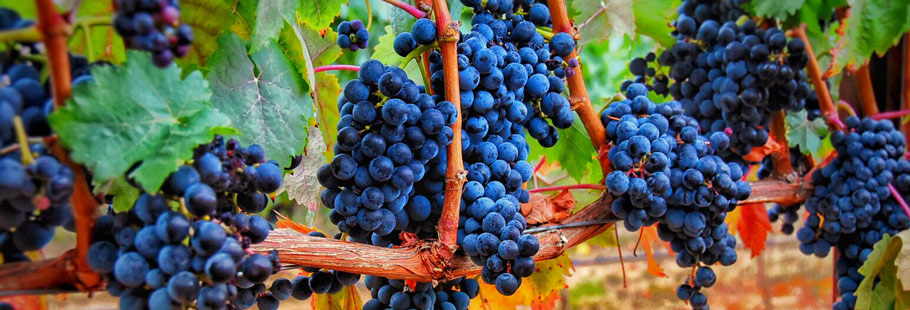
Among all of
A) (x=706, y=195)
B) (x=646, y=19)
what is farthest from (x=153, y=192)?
(x=646, y=19)

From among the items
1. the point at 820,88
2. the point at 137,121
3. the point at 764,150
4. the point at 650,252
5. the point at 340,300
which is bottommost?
the point at 650,252

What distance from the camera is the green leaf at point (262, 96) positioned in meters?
0.71

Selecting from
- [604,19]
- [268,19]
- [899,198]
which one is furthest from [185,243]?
[899,198]

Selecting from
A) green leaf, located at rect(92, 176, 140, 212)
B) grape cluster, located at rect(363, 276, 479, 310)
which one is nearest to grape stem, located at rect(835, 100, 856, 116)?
grape cluster, located at rect(363, 276, 479, 310)

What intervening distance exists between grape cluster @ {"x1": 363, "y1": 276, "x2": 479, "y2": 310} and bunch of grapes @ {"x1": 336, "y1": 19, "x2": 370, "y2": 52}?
0.95 feet

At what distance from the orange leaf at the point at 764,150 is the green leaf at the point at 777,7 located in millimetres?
241

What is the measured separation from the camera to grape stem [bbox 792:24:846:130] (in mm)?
1321

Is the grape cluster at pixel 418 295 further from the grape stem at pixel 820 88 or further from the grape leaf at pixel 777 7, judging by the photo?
the grape stem at pixel 820 88

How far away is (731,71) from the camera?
122 cm

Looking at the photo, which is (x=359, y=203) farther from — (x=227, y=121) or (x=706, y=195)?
(x=706, y=195)

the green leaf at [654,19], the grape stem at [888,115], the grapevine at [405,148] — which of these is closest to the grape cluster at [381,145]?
the grapevine at [405,148]

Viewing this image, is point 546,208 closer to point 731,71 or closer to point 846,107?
point 731,71

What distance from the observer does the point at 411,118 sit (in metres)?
0.71

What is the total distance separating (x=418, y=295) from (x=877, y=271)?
2.83 feet
